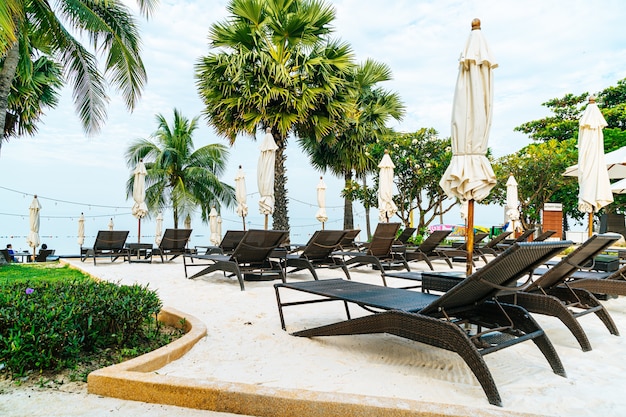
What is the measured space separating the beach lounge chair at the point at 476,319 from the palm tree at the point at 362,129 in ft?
48.2

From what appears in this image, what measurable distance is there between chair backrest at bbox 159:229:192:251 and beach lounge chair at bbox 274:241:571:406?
7.13 meters

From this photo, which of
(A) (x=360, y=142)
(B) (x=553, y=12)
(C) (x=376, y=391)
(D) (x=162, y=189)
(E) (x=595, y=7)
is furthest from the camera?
(D) (x=162, y=189)

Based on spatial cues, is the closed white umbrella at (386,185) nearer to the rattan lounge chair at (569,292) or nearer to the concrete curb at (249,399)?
the rattan lounge chair at (569,292)

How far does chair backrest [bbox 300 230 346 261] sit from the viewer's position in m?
6.74

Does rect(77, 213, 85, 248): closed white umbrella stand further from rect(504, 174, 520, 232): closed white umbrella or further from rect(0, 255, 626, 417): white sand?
rect(504, 174, 520, 232): closed white umbrella

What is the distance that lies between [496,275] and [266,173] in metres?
7.52

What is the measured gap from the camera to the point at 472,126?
374 centimetres

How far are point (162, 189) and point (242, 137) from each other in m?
9.29

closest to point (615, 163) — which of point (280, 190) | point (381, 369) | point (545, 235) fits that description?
point (545, 235)

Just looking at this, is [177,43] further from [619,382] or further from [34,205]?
[619,382]

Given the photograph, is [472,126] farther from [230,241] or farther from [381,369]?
[230,241]

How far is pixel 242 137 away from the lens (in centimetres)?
1417

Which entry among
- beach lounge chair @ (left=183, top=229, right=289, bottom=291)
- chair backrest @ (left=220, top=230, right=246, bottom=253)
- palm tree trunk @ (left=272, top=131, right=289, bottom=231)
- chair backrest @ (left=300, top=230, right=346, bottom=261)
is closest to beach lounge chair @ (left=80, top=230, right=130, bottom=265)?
chair backrest @ (left=220, top=230, right=246, bottom=253)

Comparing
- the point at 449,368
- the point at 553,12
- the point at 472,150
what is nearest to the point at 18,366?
the point at 449,368
